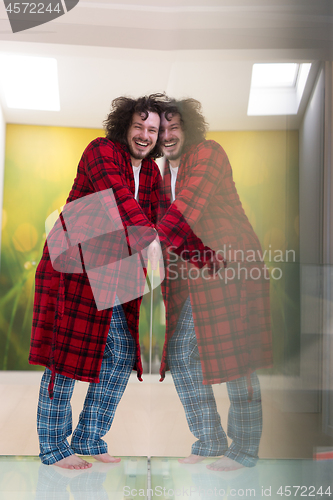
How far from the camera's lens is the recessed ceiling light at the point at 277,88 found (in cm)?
125

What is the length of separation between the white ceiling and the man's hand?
0.49 metres

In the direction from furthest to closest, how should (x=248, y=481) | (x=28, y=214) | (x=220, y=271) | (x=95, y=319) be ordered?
1. (x=28, y=214)
2. (x=95, y=319)
3. (x=220, y=271)
4. (x=248, y=481)

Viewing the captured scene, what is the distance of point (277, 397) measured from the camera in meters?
1.26

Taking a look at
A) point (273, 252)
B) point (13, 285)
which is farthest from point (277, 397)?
point (13, 285)

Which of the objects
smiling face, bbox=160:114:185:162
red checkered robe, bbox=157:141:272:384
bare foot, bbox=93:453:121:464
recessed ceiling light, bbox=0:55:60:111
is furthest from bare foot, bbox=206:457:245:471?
recessed ceiling light, bbox=0:55:60:111

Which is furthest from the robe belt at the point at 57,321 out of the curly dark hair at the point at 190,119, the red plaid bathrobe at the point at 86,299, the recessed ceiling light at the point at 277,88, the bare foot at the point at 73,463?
the recessed ceiling light at the point at 277,88

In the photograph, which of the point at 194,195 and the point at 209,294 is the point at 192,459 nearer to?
the point at 209,294

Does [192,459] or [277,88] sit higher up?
[277,88]

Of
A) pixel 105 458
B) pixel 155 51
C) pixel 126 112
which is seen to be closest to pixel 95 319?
pixel 105 458

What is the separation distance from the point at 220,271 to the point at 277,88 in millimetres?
659

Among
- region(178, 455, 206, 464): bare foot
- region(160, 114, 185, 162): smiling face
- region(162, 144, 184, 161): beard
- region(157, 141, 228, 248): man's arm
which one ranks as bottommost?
region(178, 455, 206, 464): bare foot

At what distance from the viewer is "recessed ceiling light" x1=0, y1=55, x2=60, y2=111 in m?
1.61

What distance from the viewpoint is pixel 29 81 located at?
162 cm

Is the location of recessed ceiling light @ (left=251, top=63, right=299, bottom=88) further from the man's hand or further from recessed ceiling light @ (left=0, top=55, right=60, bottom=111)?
recessed ceiling light @ (left=0, top=55, right=60, bottom=111)
